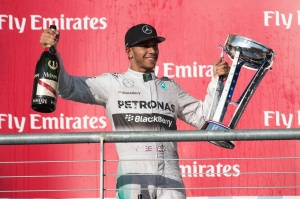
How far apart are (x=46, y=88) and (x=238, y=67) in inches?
32.7

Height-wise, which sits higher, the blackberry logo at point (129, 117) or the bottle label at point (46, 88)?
the bottle label at point (46, 88)

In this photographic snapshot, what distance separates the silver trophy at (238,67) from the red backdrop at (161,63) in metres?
1.04

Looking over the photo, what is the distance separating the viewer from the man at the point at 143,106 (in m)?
4.28

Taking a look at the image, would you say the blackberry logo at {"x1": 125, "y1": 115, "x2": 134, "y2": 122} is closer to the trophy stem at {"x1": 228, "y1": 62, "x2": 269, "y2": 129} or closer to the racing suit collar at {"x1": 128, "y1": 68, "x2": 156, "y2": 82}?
the racing suit collar at {"x1": 128, "y1": 68, "x2": 156, "y2": 82}

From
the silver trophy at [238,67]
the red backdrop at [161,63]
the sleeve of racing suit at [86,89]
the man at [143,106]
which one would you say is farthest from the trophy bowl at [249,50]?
the red backdrop at [161,63]

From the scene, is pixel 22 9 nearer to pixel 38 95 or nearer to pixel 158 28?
pixel 158 28

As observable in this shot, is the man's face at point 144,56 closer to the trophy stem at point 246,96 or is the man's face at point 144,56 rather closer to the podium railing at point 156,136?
the trophy stem at point 246,96

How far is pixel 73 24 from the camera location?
5.42m

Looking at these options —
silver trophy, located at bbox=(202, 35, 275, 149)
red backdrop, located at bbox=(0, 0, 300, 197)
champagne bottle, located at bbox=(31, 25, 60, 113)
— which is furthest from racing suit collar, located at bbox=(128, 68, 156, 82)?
red backdrop, located at bbox=(0, 0, 300, 197)

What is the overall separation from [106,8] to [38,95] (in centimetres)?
147

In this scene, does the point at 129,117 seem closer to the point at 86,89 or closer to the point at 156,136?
the point at 86,89

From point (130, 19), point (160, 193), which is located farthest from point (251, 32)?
point (160, 193)

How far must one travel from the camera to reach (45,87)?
407 cm

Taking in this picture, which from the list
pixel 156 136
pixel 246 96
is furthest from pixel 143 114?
pixel 156 136
